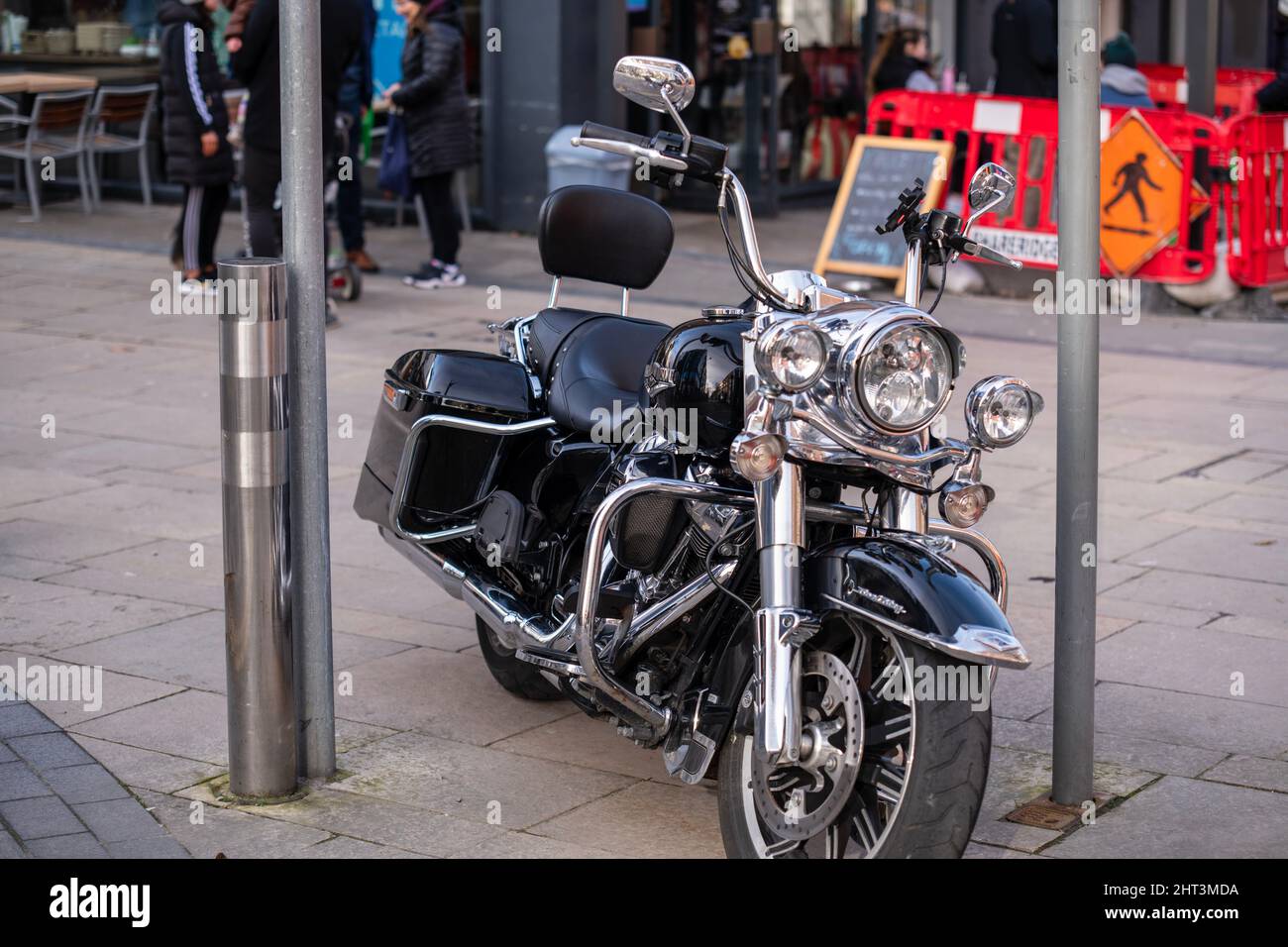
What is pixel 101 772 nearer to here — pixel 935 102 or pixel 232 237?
pixel 935 102

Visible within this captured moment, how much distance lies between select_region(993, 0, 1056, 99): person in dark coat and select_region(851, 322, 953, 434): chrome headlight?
8.83 metres

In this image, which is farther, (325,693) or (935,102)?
(935,102)

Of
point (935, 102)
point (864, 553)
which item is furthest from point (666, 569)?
point (935, 102)

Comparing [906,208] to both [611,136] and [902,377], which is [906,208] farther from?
[611,136]

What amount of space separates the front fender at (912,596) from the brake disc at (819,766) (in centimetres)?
14

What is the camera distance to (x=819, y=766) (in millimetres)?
3482

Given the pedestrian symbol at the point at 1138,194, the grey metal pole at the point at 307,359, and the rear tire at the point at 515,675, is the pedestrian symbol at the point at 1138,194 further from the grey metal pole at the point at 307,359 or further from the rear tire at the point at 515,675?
the grey metal pole at the point at 307,359

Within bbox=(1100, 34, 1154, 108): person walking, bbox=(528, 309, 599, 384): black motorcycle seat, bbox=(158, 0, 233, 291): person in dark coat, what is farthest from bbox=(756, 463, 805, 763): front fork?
bbox=(1100, 34, 1154, 108): person walking

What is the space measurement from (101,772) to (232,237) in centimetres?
990

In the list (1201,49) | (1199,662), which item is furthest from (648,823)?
(1201,49)

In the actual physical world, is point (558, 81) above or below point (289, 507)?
above

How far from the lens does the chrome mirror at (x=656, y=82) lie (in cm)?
359

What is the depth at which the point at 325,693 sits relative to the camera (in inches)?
170
